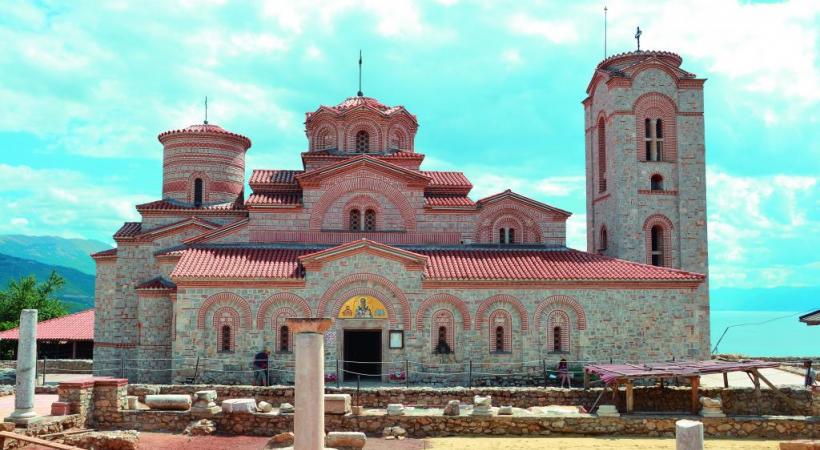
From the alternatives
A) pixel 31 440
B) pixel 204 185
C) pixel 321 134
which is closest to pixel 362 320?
pixel 321 134

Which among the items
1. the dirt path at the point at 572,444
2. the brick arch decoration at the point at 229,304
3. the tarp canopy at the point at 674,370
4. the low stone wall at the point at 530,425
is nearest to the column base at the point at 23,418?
the low stone wall at the point at 530,425

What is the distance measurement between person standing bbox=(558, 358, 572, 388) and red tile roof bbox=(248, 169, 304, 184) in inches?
449

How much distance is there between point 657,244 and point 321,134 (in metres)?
13.3

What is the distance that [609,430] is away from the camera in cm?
1572

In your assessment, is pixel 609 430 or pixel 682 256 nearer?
pixel 609 430

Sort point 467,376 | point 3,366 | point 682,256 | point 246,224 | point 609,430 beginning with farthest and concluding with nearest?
point 3,366, point 682,256, point 246,224, point 467,376, point 609,430

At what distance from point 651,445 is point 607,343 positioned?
828cm

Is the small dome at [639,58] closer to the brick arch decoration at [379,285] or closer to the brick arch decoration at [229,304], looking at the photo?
the brick arch decoration at [379,285]

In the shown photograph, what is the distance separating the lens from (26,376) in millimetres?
15016

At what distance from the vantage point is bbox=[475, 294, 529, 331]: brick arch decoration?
22594 mm

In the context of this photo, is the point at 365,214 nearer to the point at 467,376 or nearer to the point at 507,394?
the point at 467,376

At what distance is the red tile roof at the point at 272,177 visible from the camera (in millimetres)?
26500

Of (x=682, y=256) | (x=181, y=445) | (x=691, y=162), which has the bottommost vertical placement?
(x=181, y=445)

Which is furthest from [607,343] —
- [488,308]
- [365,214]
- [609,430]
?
[365,214]
